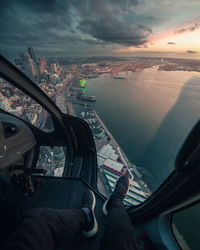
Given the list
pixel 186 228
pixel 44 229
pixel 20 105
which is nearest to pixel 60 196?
pixel 44 229

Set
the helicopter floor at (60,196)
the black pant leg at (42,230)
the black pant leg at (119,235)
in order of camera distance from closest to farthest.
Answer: the black pant leg at (42,230) → the black pant leg at (119,235) → the helicopter floor at (60,196)

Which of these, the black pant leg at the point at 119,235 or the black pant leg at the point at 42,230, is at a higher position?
the black pant leg at the point at 42,230

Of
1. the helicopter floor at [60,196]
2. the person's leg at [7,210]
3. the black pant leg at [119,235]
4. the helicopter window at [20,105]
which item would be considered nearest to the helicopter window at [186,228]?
the black pant leg at [119,235]

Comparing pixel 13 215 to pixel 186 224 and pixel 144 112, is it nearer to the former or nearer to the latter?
pixel 186 224

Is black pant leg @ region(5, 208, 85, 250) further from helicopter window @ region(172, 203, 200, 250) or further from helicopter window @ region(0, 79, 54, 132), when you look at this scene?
helicopter window @ region(0, 79, 54, 132)

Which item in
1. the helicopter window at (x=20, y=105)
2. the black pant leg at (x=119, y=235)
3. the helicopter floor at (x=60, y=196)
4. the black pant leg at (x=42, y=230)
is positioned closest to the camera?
the black pant leg at (x=42, y=230)

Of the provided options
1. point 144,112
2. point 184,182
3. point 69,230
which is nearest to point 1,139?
point 69,230

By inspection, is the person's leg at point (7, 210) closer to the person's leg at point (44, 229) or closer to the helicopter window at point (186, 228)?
the person's leg at point (44, 229)

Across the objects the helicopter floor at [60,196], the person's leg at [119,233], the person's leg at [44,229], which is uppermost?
the person's leg at [44,229]
